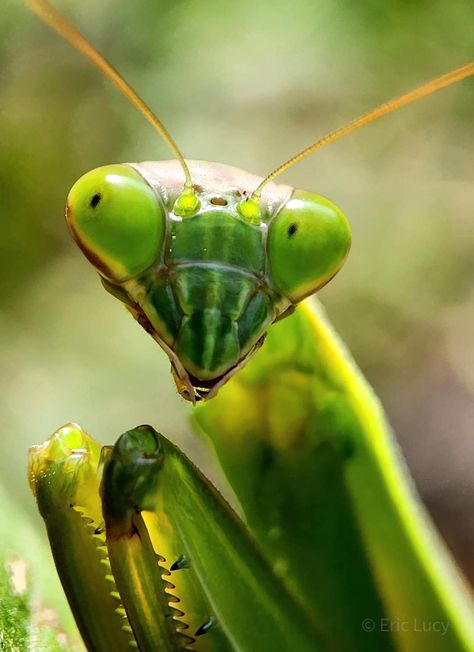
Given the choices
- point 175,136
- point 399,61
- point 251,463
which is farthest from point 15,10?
point 251,463

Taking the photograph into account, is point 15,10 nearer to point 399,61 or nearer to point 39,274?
point 39,274

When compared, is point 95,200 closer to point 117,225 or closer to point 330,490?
point 117,225

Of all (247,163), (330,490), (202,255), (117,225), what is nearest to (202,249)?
(202,255)

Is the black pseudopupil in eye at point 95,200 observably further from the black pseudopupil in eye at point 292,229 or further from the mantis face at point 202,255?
the black pseudopupil in eye at point 292,229

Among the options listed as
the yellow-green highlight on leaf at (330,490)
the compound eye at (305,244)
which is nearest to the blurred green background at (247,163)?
the yellow-green highlight on leaf at (330,490)

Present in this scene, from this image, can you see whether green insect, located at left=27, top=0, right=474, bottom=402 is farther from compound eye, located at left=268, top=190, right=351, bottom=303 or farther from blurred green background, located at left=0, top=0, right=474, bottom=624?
blurred green background, located at left=0, top=0, right=474, bottom=624

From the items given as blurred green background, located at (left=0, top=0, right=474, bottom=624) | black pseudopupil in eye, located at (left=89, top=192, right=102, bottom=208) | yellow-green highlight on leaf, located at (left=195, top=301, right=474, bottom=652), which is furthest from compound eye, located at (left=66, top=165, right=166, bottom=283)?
blurred green background, located at (left=0, top=0, right=474, bottom=624)

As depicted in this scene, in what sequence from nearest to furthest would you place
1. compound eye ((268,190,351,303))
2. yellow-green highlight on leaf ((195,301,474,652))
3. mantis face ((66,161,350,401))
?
mantis face ((66,161,350,401))
compound eye ((268,190,351,303))
yellow-green highlight on leaf ((195,301,474,652))
